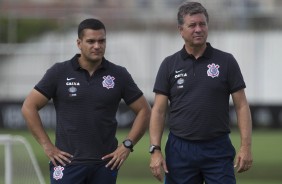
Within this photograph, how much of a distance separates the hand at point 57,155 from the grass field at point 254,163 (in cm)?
673

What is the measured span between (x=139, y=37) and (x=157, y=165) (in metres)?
24.3

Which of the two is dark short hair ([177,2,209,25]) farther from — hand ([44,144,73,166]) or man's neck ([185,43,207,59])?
hand ([44,144,73,166])

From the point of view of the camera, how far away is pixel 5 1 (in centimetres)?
3534

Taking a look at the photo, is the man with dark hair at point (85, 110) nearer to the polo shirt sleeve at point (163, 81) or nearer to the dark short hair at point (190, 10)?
the polo shirt sleeve at point (163, 81)

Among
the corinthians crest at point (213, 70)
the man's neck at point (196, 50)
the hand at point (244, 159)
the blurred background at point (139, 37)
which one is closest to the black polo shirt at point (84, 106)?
the man's neck at point (196, 50)

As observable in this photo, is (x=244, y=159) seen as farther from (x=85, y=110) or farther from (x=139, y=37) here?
(x=139, y=37)

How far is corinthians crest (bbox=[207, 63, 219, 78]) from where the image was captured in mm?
7828

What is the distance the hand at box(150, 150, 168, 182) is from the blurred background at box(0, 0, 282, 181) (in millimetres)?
20484

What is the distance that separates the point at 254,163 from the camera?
1845 cm

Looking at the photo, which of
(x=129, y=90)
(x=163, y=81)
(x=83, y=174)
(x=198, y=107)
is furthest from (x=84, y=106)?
(x=198, y=107)

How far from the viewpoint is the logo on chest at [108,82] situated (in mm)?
7977

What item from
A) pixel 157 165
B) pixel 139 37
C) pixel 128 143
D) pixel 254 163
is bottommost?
pixel 254 163

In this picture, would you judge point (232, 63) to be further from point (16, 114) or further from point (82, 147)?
point (16, 114)

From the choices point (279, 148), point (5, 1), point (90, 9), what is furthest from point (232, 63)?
point (5, 1)
